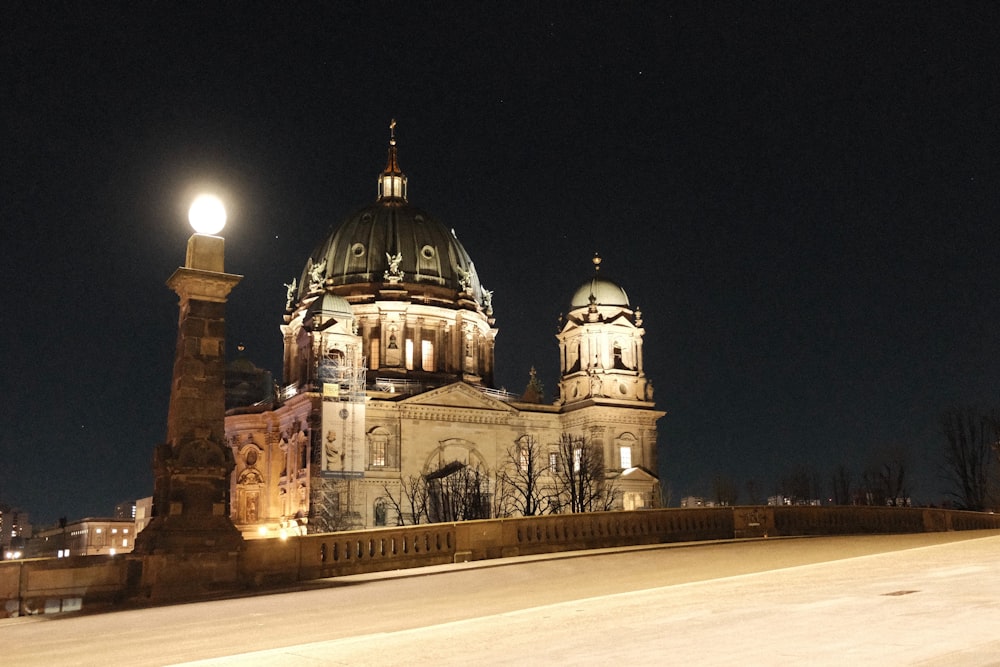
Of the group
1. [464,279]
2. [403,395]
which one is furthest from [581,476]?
[464,279]

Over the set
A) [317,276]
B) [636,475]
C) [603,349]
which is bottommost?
[636,475]

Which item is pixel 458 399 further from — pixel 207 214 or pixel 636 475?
pixel 207 214

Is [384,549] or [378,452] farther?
[378,452]

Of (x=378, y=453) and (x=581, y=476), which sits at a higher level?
(x=378, y=453)

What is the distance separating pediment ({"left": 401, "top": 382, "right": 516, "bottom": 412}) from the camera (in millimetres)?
69875

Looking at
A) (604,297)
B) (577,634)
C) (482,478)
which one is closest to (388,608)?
(577,634)

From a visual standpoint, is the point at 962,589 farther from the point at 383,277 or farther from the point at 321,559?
the point at 383,277

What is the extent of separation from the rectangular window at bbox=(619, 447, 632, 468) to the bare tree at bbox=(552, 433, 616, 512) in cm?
235

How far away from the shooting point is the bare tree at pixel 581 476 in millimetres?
69469

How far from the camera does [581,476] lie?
2665 inches

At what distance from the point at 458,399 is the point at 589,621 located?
6175 centimetres

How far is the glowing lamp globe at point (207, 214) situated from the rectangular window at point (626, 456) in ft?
197

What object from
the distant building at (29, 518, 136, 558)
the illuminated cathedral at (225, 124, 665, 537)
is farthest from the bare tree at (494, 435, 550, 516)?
the distant building at (29, 518, 136, 558)

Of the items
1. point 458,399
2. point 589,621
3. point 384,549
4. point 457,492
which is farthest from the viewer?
point 458,399
